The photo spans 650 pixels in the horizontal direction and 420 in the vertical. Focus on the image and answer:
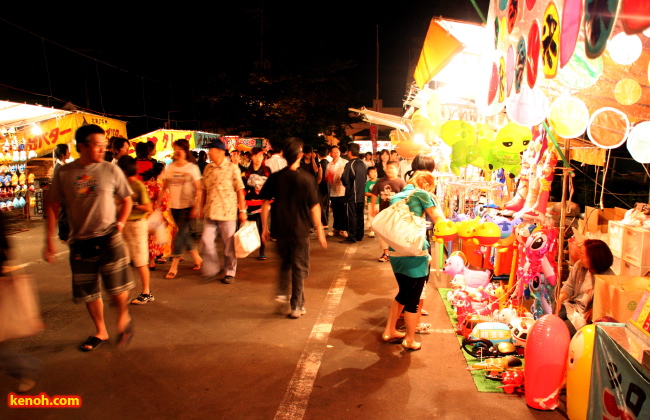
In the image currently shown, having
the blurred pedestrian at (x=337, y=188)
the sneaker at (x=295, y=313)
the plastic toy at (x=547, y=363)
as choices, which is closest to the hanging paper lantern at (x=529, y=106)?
the plastic toy at (x=547, y=363)

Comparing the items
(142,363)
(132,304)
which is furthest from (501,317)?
(132,304)

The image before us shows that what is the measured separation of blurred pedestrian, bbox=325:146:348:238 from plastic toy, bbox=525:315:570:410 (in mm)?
7057

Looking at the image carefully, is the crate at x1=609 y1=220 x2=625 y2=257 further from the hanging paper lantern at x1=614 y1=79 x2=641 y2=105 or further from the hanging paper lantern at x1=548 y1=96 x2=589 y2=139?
the hanging paper lantern at x1=548 y1=96 x2=589 y2=139

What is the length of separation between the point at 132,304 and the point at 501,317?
448 cm

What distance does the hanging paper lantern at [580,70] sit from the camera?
9.55 ft

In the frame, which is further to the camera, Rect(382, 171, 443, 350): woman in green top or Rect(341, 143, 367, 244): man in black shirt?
Rect(341, 143, 367, 244): man in black shirt

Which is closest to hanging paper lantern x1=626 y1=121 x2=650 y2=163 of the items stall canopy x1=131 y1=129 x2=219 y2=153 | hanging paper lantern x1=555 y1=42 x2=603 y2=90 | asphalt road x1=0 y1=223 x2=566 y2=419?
hanging paper lantern x1=555 y1=42 x2=603 y2=90

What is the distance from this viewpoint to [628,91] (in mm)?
3951

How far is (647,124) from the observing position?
165 inches

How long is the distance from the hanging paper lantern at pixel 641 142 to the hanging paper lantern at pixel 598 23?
2253 mm

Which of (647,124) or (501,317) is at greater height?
(647,124)

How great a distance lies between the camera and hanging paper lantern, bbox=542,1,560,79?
117 inches

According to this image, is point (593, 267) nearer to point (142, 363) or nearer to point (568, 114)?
point (568, 114)

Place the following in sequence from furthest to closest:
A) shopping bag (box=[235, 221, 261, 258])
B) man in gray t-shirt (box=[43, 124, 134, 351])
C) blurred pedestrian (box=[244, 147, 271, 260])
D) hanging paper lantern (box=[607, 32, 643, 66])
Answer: blurred pedestrian (box=[244, 147, 271, 260]), shopping bag (box=[235, 221, 261, 258]), man in gray t-shirt (box=[43, 124, 134, 351]), hanging paper lantern (box=[607, 32, 643, 66])
